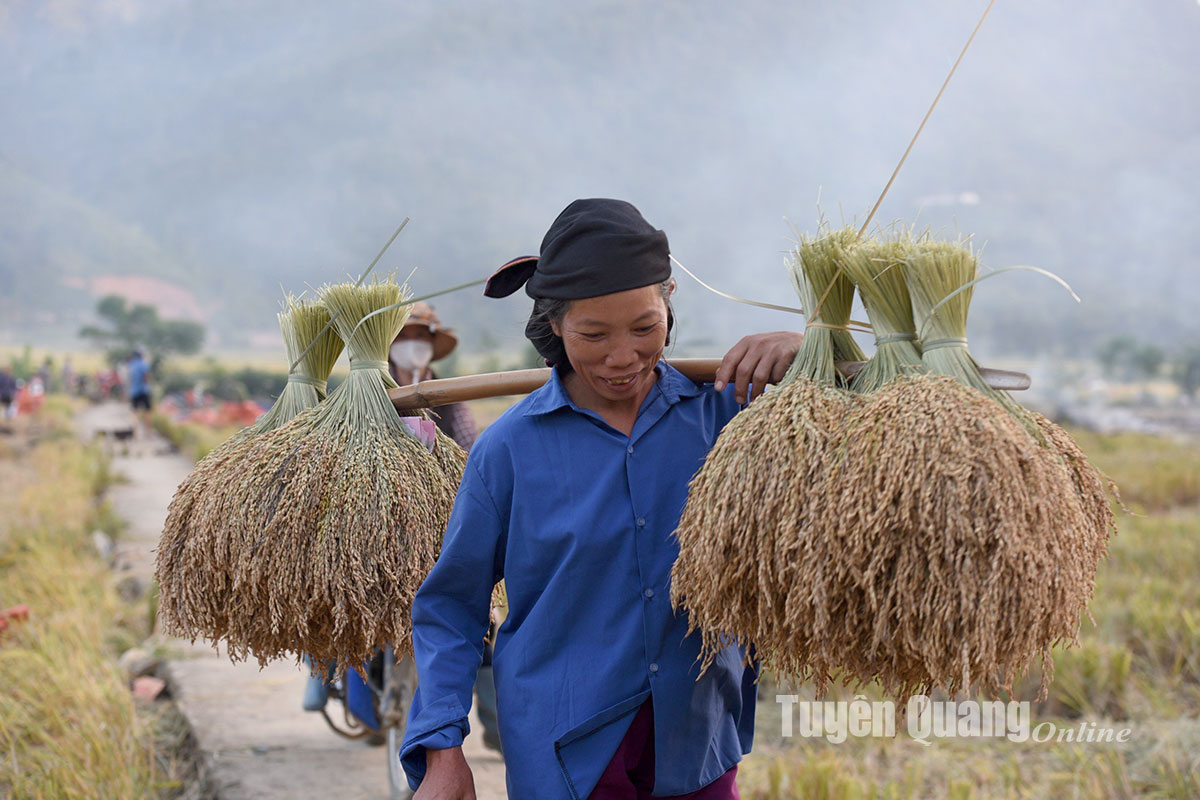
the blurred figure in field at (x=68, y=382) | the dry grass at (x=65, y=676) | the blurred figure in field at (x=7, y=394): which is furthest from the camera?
the blurred figure in field at (x=68, y=382)

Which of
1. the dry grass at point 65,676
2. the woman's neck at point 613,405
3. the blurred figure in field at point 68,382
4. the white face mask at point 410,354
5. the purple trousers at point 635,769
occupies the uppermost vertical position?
the woman's neck at point 613,405

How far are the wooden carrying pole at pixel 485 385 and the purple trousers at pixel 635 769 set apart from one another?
0.65 m

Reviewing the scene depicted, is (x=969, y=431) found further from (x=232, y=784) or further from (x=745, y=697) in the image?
(x=232, y=784)

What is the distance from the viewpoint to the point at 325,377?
2.35 m

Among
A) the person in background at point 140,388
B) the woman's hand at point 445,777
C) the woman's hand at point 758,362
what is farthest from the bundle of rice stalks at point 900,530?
the person in background at point 140,388

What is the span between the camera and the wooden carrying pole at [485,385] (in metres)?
1.85

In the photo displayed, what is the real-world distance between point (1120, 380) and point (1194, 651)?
108m

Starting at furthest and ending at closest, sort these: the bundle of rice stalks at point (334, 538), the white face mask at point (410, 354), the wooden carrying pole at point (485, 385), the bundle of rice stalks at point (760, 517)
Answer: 1. the white face mask at point (410, 354)
2. the bundle of rice stalks at point (334, 538)
3. the wooden carrying pole at point (485, 385)
4. the bundle of rice stalks at point (760, 517)

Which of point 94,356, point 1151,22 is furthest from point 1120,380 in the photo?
point 1151,22

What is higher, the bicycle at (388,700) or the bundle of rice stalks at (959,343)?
the bundle of rice stalks at (959,343)

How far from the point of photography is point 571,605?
64.4 inches

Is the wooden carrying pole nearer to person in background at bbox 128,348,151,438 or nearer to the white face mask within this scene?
the white face mask

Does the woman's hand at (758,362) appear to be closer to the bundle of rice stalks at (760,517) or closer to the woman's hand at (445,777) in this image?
the bundle of rice stalks at (760,517)

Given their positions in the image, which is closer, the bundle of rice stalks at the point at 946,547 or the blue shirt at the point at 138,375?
the bundle of rice stalks at the point at 946,547
